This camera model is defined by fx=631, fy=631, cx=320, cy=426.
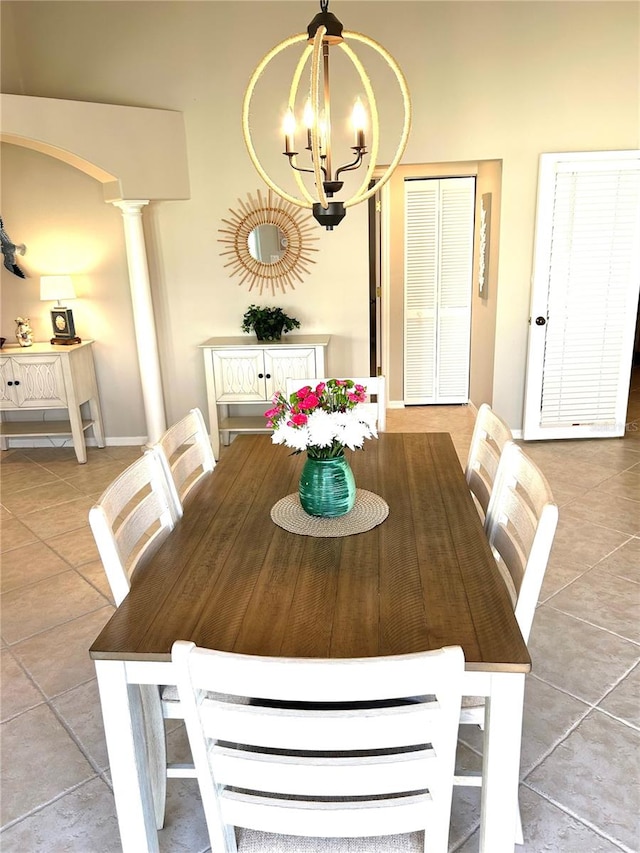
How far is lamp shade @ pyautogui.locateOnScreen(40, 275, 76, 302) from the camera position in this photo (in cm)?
473

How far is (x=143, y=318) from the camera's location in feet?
15.4

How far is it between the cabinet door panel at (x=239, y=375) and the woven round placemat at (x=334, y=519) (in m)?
2.70

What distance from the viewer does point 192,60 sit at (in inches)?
177

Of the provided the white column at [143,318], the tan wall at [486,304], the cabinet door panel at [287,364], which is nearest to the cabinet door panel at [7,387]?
the white column at [143,318]

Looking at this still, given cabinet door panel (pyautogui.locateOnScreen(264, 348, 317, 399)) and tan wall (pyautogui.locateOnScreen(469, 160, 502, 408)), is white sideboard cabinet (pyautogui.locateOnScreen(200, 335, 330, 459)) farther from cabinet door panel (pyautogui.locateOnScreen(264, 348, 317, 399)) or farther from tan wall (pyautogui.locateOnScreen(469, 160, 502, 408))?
tan wall (pyautogui.locateOnScreen(469, 160, 502, 408))

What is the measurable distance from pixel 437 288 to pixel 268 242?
6.22ft

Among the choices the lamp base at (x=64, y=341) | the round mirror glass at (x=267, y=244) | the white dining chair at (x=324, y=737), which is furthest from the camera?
the lamp base at (x=64, y=341)

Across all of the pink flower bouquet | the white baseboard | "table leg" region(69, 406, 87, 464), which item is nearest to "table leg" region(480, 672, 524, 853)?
the pink flower bouquet

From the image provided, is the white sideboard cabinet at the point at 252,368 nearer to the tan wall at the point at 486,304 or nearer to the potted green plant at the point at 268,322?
the potted green plant at the point at 268,322

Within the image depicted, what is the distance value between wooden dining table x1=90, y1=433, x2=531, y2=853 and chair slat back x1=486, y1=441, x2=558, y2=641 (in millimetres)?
73

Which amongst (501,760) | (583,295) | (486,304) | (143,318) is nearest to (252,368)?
(143,318)

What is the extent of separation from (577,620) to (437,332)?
3.82m

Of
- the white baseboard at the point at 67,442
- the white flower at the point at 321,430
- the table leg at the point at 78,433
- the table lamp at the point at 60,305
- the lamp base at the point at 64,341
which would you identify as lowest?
the white baseboard at the point at 67,442

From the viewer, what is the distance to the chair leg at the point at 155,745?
169cm
